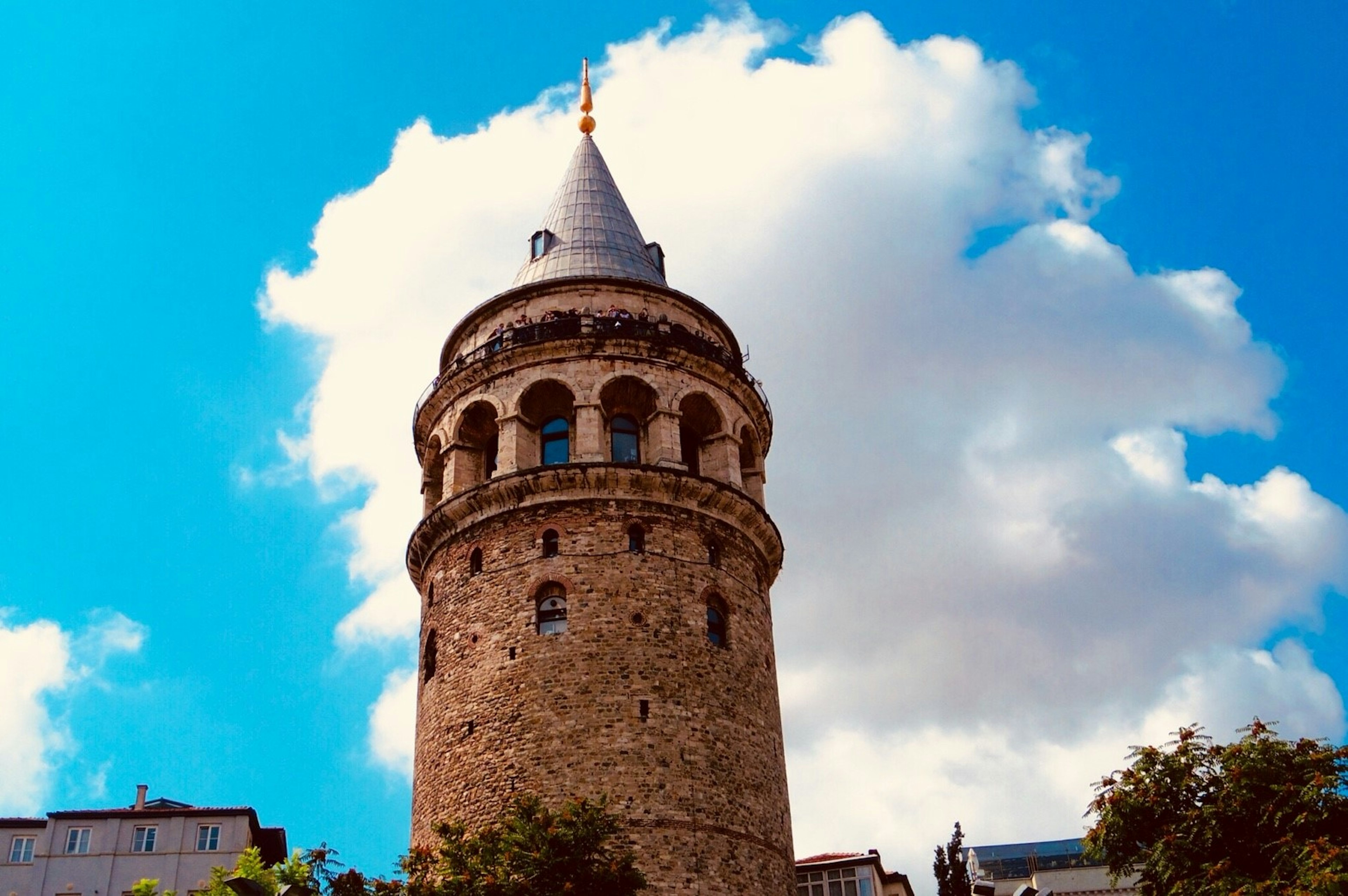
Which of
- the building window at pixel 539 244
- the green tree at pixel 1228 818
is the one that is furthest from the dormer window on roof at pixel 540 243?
the green tree at pixel 1228 818

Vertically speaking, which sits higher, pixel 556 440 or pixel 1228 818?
pixel 556 440

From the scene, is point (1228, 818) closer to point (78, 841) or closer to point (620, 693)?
point (620, 693)

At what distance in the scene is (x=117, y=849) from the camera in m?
44.4

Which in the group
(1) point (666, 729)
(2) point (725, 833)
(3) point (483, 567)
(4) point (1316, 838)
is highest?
(3) point (483, 567)

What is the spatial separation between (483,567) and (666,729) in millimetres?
Result: 6496

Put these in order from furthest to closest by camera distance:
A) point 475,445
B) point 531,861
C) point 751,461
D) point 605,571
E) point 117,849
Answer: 1. point 117,849
2. point 751,461
3. point 475,445
4. point 605,571
5. point 531,861

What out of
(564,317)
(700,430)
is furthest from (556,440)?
Result: (700,430)

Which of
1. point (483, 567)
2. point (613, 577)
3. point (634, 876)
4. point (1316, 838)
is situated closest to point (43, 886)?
point (483, 567)

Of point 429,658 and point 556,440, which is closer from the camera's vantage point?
point 429,658

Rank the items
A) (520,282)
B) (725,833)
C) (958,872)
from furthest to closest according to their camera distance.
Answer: (520,282) → (958,872) → (725,833)

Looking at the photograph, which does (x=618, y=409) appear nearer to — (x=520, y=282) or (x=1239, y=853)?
(x=520, y=282)

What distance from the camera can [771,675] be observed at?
3700 centimetres

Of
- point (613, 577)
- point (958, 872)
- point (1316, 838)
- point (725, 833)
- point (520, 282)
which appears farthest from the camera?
point (520, 282)

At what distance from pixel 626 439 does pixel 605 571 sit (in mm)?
4735
